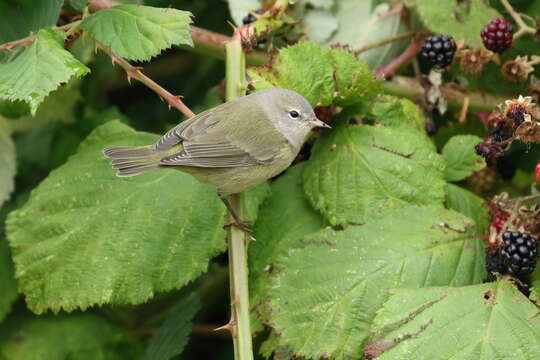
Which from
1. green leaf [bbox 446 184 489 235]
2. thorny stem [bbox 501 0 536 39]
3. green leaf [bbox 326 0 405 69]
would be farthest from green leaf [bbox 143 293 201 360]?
thorny stem [bbox 501 0 536 39]

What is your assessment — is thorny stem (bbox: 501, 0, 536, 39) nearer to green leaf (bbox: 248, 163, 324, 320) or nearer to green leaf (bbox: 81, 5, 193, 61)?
green leaf (bbox: 248, 163, 324, 320)

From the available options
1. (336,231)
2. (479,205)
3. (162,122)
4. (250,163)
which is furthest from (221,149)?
(162,122)

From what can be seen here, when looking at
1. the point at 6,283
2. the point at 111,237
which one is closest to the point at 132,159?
the point at 111,237

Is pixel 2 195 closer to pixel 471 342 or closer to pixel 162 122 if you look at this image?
pixel 162 122

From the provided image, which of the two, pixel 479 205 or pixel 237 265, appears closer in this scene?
pixel 237 265

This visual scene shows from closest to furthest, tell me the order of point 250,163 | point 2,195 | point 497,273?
point 497,273 → point 250,163 → point 2,195

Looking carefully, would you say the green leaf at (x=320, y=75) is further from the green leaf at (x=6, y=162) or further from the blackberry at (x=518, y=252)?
the green leaf at (x=6, y=162)

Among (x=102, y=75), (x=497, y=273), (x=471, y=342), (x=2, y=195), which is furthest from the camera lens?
(x=102, y=75)
